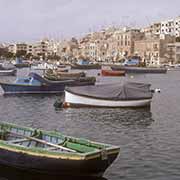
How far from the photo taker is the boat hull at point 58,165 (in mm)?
16594

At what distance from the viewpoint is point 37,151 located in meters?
17.2

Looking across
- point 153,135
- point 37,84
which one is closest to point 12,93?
point 37,84

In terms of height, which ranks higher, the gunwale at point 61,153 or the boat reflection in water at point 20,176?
the gunwale at point 61,153

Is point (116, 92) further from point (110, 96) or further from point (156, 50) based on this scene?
point (156, 50)

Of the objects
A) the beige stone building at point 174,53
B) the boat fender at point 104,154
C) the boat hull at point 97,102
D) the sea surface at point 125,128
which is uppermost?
the beige stone building at point 174,53

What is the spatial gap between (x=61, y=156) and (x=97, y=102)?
23.6 metres

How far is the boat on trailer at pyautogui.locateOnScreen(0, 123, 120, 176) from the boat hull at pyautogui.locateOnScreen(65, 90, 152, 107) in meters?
20.3

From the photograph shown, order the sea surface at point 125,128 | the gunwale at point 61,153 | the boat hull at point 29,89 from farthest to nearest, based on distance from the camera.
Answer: the boat hull at point 29,89, the sea surface at point 125,128, the gunwale at point 61,153

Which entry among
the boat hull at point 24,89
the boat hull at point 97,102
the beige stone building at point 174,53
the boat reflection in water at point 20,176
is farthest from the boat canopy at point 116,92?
the beige stone building at point 174,53

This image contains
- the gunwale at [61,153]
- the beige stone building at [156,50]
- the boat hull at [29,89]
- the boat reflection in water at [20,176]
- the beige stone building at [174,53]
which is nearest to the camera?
the gunwale at [61,153]

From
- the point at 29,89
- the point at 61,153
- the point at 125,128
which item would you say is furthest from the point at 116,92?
the point at 61,153

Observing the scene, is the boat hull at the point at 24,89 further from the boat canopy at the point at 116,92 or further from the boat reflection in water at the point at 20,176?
the boat reflection in water at the point at 20,176

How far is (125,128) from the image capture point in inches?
1158

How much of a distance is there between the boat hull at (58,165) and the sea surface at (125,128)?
0.53 metres
